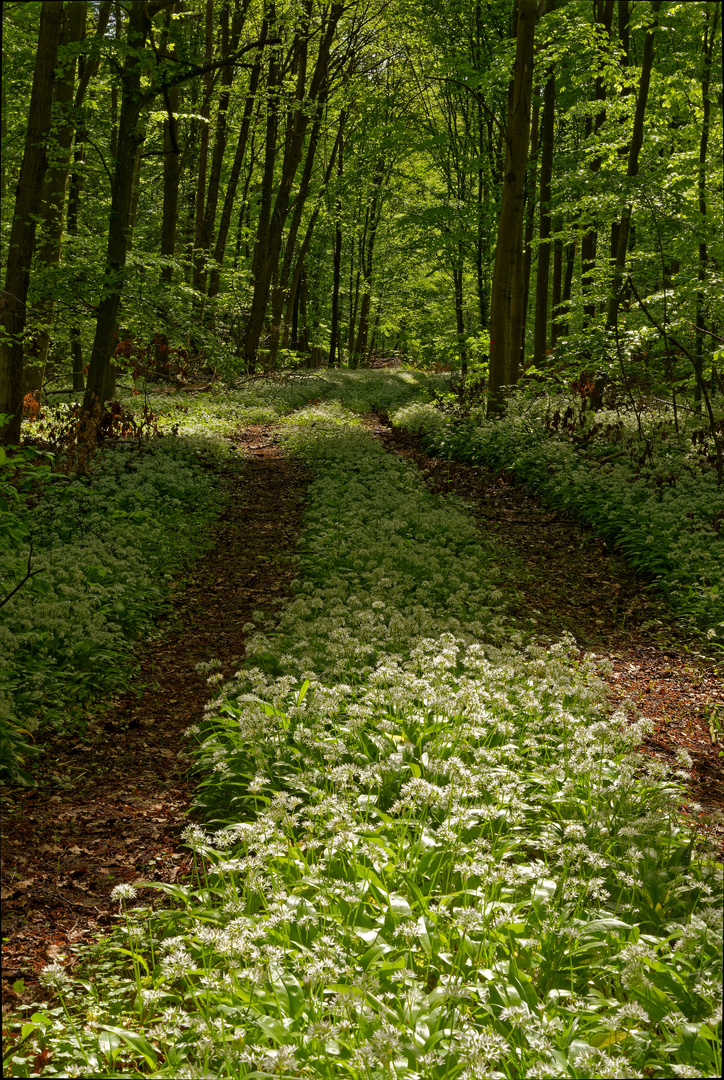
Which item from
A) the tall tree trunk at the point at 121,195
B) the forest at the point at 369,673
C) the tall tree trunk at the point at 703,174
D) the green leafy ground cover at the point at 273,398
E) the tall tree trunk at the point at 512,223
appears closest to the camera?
the forest at the point at 369,673

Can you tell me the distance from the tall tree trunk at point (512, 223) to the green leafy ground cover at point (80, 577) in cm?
742

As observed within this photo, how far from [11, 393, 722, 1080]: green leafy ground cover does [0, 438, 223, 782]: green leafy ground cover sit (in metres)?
1.27

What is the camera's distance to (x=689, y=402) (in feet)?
51.4

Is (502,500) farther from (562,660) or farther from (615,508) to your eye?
(562,660)

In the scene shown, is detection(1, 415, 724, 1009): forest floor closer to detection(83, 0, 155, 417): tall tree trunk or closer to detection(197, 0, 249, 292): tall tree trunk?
detection(83, 0, 155, 417): tall tree trunk

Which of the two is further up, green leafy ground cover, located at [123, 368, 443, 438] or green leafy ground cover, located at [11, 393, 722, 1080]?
green leafy ground cover, located at [123, 368, 443, 438]

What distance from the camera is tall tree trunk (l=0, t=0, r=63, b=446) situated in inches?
380

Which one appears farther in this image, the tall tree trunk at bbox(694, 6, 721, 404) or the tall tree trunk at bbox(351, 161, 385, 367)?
the tall tree trunk at bbox(351, 161, 385, 367)

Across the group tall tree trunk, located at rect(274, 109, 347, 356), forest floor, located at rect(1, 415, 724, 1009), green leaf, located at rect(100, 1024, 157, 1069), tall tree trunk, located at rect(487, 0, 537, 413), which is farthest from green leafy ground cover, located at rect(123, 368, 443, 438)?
green leaf, located at rect(100, 1024, 157, 1069)

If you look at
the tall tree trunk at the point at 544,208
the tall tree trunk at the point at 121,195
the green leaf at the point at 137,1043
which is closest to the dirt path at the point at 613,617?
the green leaf at the point at 137,1043

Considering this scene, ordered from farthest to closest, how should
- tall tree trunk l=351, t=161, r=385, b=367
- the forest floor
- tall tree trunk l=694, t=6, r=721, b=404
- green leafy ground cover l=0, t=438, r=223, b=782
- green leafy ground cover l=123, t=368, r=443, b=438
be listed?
1. tall tree trunk l=351, t=161, r=385, b=367
2. green leafy ground cover l=123, t=368, r=443, b=438
3. tall tree trunk l=694, t=6, r=721, b=404
4. green leafy ground cover l=0, t=438, r=223, b=782
5. the forest floor

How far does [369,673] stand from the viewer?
5.40 metres

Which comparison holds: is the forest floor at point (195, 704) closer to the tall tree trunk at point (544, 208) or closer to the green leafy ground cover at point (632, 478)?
the green leafy ground cover at point (632, 478)

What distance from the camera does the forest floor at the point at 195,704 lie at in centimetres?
392
